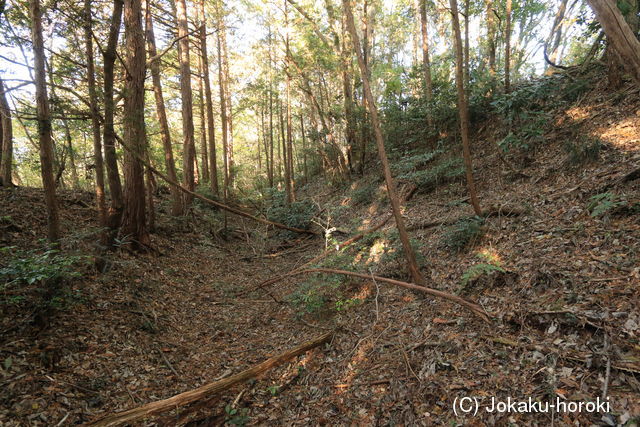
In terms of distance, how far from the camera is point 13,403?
3.25 meters

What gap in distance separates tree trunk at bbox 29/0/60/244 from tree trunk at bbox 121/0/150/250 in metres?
2.58

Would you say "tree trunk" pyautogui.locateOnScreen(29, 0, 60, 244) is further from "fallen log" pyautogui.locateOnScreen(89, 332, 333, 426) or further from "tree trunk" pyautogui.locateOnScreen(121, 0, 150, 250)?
"fallen log" pyautogui.locateOnScreen(89, 332, 333, 426)

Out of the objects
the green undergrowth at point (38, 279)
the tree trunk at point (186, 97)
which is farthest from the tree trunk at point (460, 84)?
the tree trunk at point (186, 97)

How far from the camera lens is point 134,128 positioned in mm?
7254

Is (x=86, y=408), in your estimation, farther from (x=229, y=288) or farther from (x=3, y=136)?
(x=3, y=136)

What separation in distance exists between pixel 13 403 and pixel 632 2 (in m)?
12.8

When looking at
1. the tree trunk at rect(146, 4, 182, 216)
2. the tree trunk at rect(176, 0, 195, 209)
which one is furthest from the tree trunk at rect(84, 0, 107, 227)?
the tree trunk at rect(176, 0, 195, 209)

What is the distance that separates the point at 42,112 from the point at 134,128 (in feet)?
9.62

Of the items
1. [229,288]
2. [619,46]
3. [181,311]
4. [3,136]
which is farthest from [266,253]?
[619,46]

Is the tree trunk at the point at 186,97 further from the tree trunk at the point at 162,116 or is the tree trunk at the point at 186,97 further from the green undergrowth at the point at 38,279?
the green undergrowth at the point at 38,279

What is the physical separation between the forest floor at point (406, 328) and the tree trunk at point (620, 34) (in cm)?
199

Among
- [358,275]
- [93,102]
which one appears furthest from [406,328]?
[93,102]

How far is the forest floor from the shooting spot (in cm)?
317

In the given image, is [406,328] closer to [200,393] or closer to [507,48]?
[200,393]
